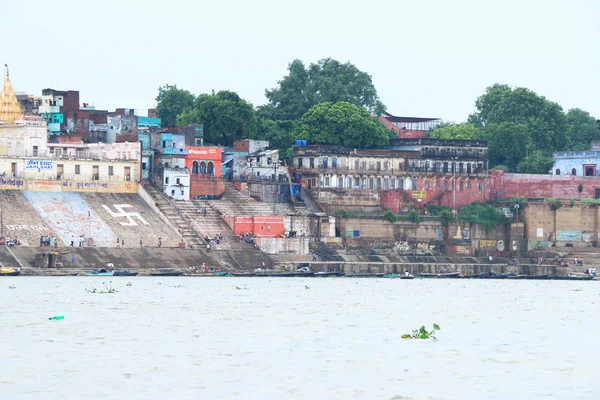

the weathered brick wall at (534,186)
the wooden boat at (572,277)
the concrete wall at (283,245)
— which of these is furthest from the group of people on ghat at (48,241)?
the weathered brick wall at (534,186)

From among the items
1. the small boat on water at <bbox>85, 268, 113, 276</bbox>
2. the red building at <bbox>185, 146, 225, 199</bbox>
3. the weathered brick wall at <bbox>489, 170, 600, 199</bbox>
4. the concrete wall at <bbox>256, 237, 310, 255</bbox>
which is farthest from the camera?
the weathered brick wall at <bbox>489, 170, 600, 199</bbox>

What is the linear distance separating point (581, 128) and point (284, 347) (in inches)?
4731

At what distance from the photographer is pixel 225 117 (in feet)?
429

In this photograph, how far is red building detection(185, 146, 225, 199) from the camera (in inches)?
4574

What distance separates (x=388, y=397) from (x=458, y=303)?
3945 cm

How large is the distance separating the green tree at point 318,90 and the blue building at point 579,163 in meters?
25.2

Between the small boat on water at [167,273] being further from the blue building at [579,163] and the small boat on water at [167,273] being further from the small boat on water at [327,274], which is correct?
the blue building at [579,163]

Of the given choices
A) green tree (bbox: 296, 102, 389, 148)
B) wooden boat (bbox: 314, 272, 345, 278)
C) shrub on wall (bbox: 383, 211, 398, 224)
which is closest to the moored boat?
wooden boat (bbox: 314, 272, 345, 278)

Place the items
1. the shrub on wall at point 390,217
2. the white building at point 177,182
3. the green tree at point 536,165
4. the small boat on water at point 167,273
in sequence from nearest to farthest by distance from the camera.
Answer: the small boat on water at point 167,273 < the white building at point 177,182 < the shrub on wall at point 390,217 < the green tree at point 536,165

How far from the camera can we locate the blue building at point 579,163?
447 feet

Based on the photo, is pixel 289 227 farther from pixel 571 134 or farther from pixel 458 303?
pixel 571 134

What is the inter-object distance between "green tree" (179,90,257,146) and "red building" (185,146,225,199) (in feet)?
32.9

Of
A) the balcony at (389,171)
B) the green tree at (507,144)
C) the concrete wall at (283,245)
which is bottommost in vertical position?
the concrete wall at (283,245)

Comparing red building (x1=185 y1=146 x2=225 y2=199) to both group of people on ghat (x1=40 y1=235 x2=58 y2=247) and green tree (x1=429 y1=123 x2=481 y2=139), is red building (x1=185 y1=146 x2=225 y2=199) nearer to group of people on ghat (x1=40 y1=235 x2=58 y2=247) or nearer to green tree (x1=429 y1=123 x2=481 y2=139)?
group of people on ghat (x1=40 y1=235 x2=58 y2=247)
